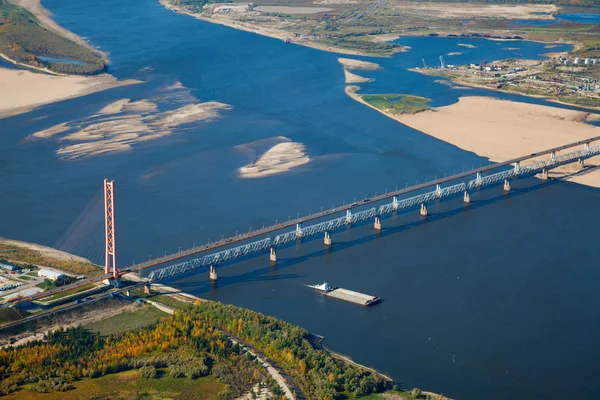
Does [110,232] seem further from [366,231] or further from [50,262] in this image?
[366,231]

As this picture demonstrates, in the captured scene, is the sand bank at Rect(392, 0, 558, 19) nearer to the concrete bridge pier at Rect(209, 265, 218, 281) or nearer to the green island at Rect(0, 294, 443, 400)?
the concrete bridge pier at Rect(209, 265, 218, 281)

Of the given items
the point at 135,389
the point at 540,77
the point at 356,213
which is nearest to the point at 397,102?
the point at 540,77

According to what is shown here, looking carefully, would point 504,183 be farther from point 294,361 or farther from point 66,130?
point 66,130

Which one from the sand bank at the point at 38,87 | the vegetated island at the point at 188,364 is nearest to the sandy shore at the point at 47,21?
the sand bank at the point at 38,87

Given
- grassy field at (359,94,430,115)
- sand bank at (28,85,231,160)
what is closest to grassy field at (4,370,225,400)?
sand bank at (28,85,231,160)

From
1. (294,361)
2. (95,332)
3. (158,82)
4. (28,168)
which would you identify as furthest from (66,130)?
(294,361)

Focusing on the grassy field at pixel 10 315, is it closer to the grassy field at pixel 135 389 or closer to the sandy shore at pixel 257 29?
the grassy field at pixel 135 389
